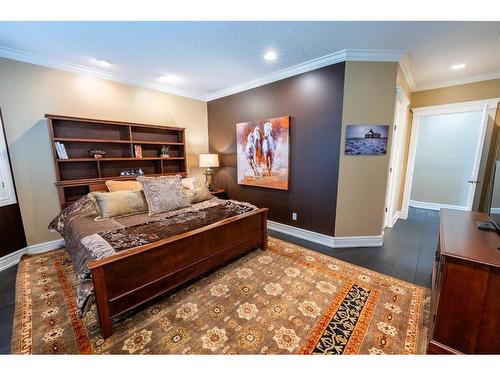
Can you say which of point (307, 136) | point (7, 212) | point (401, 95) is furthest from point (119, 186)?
point (401, 95)

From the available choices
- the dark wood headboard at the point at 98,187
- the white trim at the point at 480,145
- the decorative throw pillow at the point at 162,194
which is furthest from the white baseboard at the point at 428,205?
the dark wood headboard at the point at 98,187

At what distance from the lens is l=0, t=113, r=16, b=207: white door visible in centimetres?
242

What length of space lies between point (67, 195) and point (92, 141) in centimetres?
86

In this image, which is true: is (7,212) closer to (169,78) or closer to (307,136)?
(169,78)

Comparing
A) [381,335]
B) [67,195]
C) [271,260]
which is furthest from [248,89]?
[381,335]

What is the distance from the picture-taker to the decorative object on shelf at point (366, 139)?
8.82 feet

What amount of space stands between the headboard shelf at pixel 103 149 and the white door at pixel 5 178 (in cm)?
43

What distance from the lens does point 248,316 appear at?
169cm

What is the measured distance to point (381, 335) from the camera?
1506mm

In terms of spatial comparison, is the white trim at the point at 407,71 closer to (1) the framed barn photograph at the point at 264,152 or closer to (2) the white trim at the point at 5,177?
(1) the framed barn photograph at the point at 264,152

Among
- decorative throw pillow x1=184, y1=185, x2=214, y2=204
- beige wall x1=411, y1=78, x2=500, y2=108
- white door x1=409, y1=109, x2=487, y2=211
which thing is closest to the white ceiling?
beige wall x1=411, y1=78, x2=500, y2=108

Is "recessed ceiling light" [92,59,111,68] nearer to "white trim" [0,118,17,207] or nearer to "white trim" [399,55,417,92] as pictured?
"white trim" [0,118,17,207]

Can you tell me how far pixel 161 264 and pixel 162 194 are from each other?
1.11m
